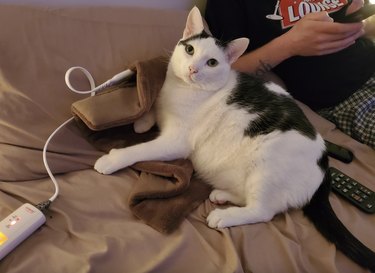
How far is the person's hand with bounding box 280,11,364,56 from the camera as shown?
1.11 m

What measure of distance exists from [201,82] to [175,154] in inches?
9.1

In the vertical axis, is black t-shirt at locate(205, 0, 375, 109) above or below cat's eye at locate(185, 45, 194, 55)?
below

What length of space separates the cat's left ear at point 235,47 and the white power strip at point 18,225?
0.70 metres

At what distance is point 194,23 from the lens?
102 cm

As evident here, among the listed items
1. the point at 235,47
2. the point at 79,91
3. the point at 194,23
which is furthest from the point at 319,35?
the point at 79,91

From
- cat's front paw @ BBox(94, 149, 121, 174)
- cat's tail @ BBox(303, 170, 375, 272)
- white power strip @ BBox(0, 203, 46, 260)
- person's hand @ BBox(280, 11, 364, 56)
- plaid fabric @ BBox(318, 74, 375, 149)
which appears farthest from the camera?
plaid fabric @ BBox(318, 74, 375, 149)

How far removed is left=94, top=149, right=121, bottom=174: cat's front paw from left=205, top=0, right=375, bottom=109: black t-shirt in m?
0.73

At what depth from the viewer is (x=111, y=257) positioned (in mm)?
709

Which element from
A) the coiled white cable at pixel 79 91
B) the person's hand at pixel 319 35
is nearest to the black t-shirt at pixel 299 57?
the person's hand at pixel 319 35

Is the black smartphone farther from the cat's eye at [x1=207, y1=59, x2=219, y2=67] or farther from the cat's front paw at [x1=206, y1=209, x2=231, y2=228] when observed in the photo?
the cat's front paw at [x1=206, y1=209, x2=231, y2=228]

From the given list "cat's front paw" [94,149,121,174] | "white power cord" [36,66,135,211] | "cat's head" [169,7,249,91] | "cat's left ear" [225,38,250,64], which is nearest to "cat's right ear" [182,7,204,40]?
"cat's head" [169,7,249,91]

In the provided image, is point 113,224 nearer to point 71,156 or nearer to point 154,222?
point 154,222

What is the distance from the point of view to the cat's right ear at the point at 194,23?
100 cm

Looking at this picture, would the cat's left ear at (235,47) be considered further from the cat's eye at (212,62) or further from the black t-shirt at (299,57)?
the black t-shirt at (299,57)
